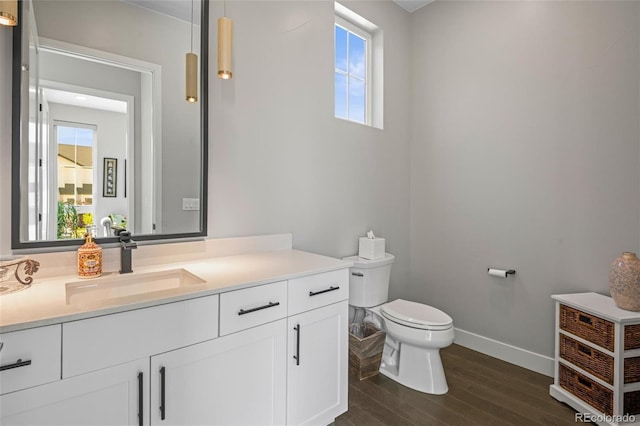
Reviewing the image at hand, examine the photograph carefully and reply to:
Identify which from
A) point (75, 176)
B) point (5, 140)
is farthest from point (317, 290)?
point (5, 140)

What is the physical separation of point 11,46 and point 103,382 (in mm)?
1305

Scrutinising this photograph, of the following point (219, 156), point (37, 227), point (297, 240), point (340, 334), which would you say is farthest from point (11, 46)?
point (340, 334)

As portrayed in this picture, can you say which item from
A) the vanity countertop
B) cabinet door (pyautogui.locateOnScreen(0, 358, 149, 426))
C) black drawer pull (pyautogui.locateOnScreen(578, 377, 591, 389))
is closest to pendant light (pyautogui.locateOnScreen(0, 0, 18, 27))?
the vanity countertop

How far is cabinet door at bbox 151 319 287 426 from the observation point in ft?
3.67

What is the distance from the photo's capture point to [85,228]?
1.44 metres

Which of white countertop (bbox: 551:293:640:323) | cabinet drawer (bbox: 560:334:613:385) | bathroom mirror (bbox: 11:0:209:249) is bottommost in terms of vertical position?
cabinet drawer (bbox: 560:334:613:385)

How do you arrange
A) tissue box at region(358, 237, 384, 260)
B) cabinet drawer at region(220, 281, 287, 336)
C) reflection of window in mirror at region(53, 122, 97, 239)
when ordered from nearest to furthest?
1. cabinet drawer at region(220, 281, 287, 336)
2. reflection of window in mirror at region(53, 122, 97, 239)
3. tissue box at region(358, 237, 384, 260)

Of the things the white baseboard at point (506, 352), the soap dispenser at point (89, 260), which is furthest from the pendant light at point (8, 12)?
the white baseboard at point (506, 352)

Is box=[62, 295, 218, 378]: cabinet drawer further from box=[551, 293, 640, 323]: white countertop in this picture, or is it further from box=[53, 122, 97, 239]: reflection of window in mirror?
box=[551, 293, 640, 323]: white countertop

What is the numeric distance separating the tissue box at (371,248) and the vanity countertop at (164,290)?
25.8 inches

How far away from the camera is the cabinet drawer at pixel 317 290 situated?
57.8 inches

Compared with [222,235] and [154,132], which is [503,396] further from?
[154,132]

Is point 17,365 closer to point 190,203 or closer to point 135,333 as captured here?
point 135,333

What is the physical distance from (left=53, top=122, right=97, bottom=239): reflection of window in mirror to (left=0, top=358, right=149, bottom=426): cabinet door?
69 cm
